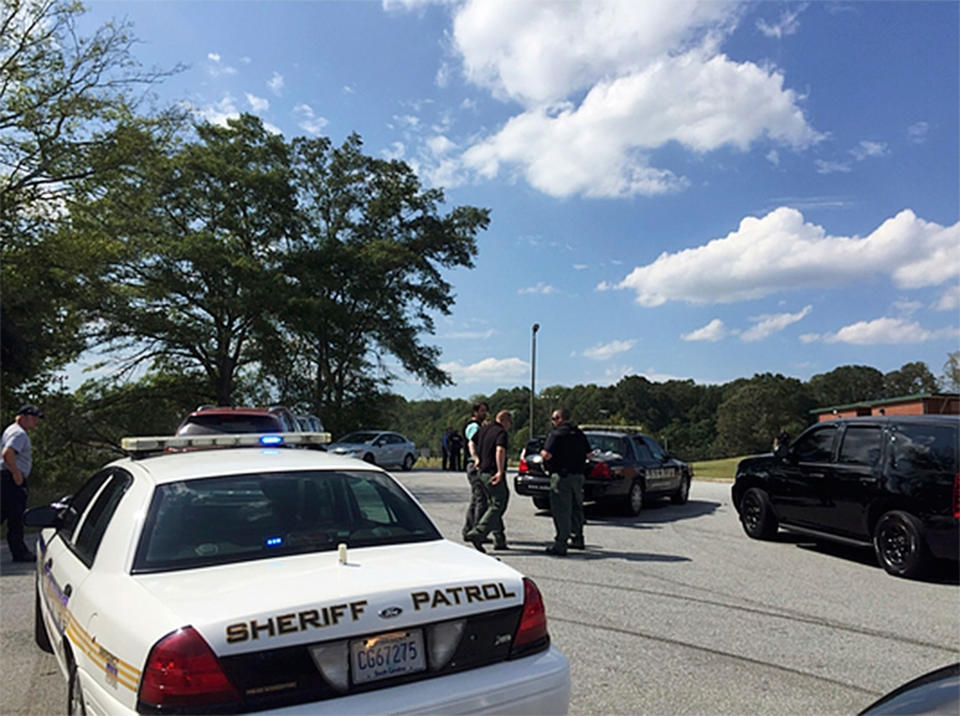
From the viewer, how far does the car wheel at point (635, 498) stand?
1318cm

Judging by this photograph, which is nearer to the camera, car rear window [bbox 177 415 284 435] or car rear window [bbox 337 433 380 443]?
car rear window [bbox 177 415 284 435]

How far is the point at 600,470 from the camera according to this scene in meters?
12.8

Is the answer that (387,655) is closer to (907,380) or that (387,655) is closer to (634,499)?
(634,499)

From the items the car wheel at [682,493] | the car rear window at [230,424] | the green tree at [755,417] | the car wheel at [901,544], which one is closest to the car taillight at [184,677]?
the car wheel at [901,544]

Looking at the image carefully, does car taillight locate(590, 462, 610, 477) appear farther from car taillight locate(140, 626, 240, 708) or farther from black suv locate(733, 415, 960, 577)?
car taillight locate(140, 626, 240, 708)

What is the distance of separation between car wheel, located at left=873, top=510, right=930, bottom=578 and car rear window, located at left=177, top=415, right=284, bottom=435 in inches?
327

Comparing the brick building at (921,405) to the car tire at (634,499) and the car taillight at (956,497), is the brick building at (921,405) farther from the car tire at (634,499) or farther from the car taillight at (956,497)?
the car taillight at (956,497)

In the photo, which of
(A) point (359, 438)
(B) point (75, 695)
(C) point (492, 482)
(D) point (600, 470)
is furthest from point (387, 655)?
(A) point (359, 438)

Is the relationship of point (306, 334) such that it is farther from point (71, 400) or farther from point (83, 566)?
point (83, 566)

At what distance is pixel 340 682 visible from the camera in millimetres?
2701

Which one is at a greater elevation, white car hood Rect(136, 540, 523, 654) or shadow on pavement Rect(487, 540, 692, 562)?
white car hood Rect(136, 540, 523, 654)

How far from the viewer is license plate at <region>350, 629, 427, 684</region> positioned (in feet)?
9.03

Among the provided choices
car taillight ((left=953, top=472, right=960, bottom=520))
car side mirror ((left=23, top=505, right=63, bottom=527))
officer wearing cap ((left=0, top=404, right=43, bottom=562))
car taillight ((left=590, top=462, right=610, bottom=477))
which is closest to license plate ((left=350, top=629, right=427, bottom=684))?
car side mirror ((left=23, top=505, right=63, bottom=527))

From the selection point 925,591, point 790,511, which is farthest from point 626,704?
point 790,511
